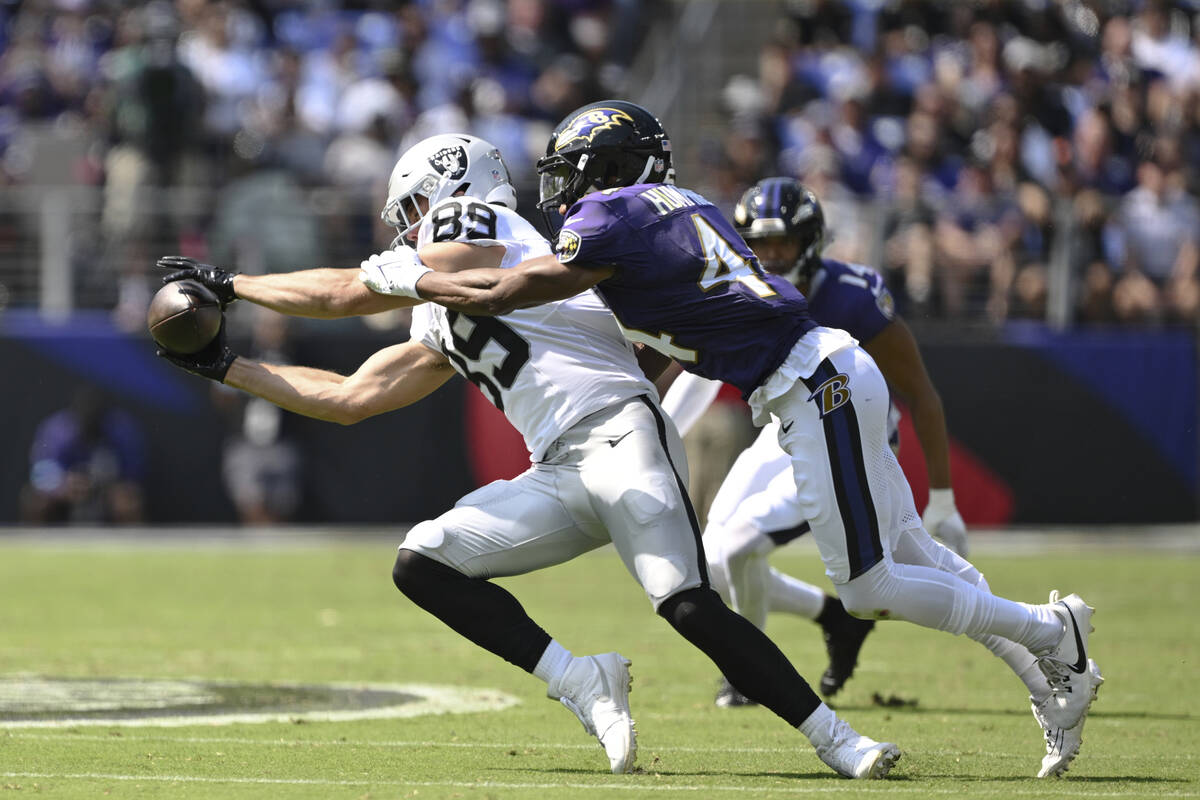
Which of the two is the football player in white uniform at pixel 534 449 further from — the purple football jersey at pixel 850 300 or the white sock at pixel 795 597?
the white sock at pixel 795 597

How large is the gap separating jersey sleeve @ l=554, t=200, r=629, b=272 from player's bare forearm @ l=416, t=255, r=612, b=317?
1.2 inches

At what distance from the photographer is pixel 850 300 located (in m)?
6.87

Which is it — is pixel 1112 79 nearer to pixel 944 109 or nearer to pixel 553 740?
pixel 944 109

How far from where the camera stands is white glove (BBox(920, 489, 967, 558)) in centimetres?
684

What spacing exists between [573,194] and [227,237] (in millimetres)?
9747

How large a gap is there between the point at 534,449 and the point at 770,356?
2.65 ft

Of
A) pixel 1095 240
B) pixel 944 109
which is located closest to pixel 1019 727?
pixel 1095 240

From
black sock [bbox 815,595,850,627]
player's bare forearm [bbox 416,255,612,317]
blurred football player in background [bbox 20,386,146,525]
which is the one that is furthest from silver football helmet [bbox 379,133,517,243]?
blurred football player in background [bbox 20,386,146,525]

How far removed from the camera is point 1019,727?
660 cm

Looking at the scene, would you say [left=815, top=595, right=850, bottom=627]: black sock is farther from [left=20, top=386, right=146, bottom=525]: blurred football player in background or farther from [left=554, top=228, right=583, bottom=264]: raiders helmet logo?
[left=20, top=386, right=146, bottom=525]: blurred football player in background

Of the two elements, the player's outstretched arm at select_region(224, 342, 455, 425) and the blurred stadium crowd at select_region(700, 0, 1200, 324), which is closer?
the player's outstretched arm at select_region(224, 342, 455, 425)

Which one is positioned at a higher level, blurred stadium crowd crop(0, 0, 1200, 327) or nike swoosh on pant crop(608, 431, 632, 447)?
nike swoosh on pant crop(608, 431, 632, 447)

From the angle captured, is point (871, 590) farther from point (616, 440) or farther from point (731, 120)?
point (731, 120)

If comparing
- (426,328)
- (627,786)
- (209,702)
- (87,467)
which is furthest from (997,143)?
(627,786)
